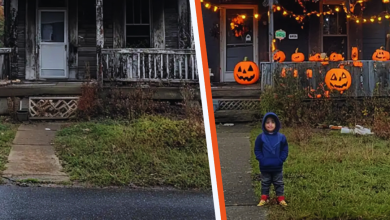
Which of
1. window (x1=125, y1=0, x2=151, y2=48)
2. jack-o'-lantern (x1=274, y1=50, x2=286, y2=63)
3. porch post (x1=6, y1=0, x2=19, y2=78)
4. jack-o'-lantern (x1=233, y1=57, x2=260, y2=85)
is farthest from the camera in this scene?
window (x1=125, y1=0, x2=151, y2=48)

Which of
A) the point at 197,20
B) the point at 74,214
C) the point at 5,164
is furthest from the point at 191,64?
the point at 197,20

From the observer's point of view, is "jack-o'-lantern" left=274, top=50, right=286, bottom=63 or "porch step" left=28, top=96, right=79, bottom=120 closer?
"porch step" left=28, top=96, right=79, bottom=120

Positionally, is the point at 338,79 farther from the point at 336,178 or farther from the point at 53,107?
the point at 53,107

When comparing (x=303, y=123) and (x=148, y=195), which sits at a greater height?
(x=303, y=123)

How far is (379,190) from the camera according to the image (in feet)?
16.2

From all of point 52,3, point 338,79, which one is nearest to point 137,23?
point 52,3

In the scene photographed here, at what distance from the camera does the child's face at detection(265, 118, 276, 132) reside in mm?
4090

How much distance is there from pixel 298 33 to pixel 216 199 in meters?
9.15

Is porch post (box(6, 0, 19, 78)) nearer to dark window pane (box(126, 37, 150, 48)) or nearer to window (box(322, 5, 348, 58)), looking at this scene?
dark window pane (box(126, 37, 150, 48))

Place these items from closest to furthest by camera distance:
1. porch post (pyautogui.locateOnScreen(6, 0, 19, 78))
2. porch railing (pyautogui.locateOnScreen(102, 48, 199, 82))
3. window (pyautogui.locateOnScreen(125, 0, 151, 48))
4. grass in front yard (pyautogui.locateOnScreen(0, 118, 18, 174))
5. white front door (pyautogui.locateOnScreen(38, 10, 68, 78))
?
grass in front yard (pyautogui.locateOnScreen(0, 118, 18, 174))
porch railing (pyautogui.locateOnScreen(102, 48, 199, 82))
porch post (pyautogui.locateOnScreen(6, 0, 19, 78))
white front door (pyautogui.locateOnScreen(38, 10, 68, 78))
window (pyautogui.locateOnScreen(125, 0, 151, 48))

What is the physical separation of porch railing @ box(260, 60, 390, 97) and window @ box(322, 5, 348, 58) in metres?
2.33

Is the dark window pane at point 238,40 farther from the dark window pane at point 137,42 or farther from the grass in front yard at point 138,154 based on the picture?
the grass in front yard at point 138,154

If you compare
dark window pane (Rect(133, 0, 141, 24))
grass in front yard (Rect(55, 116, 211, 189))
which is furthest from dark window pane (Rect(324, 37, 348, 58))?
grass in front yard (Rect(55, 116, 211, 189))

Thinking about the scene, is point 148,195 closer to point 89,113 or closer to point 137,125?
point 137,125
